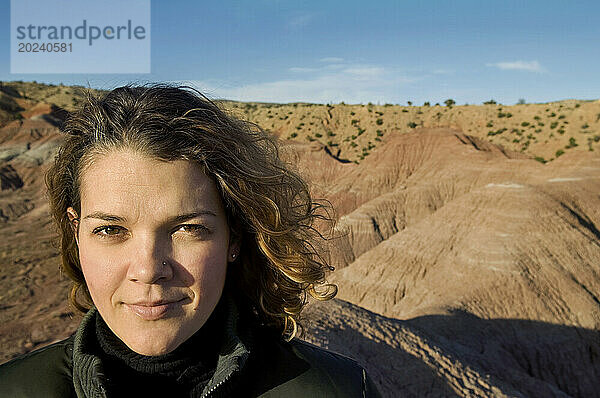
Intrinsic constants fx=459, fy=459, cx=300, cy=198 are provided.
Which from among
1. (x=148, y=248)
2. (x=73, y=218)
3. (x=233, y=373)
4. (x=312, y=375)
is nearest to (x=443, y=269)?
(x=312, y=375)

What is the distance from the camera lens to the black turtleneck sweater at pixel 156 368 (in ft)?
4.92

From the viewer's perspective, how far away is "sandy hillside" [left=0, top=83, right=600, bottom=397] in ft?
20.5

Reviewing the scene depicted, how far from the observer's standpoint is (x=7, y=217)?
74.6 ft

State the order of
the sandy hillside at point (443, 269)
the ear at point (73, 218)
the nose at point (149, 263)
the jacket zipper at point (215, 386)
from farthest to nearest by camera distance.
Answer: the sandy hillside at point (443, 269) → the ear at point (73, 218) → the jacket zipper at point (215, 386) → the nose at point (149, 263)

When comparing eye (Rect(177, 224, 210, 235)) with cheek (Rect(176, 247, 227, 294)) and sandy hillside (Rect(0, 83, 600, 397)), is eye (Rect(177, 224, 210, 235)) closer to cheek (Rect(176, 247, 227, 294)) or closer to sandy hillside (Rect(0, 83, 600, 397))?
cheek (Rect(176, 247, 227, 294))

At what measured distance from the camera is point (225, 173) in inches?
60.6

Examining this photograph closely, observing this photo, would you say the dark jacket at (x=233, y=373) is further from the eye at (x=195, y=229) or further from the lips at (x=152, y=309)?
the eye at (x=195, y=229)

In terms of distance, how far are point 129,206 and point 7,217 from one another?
25.6m

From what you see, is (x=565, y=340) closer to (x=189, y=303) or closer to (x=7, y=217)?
(x=189, y=303)

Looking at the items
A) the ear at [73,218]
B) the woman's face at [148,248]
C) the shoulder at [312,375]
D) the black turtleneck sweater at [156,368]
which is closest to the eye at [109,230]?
the woman's face at [148,248]

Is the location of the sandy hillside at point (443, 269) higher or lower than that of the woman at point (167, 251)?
lower

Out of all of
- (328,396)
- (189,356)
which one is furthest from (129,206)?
(328,396)

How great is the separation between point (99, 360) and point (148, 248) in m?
0.42

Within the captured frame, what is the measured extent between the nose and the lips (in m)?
0.08
